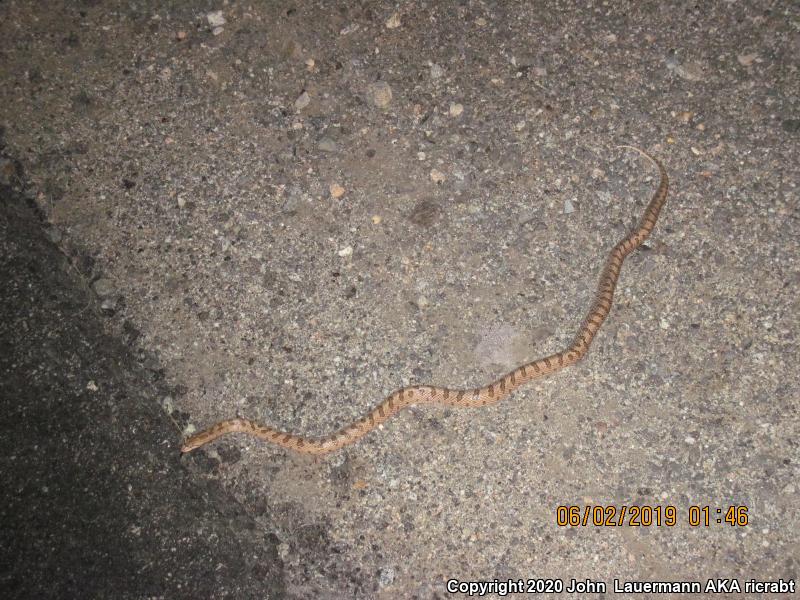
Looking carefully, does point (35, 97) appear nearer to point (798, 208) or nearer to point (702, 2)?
point (702, 2)

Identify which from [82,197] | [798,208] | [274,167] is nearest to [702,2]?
[798,208]

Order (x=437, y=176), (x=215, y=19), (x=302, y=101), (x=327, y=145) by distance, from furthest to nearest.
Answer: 1. (x=215, y=19)
2. (x=302, y=101)
3. (x=327, y=145)
4. (x=437, y=176)

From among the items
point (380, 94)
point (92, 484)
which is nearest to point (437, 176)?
point (380, 94)

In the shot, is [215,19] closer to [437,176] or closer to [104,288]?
[437,176]

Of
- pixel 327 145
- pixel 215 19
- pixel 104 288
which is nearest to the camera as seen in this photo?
pixel 104 288

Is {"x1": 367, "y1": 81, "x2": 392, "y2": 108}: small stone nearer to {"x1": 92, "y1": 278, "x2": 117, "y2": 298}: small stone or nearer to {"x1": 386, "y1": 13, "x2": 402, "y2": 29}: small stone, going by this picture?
{"x1": 386, "y1": 13, "x2": 402, "y2": 29}: small stone
